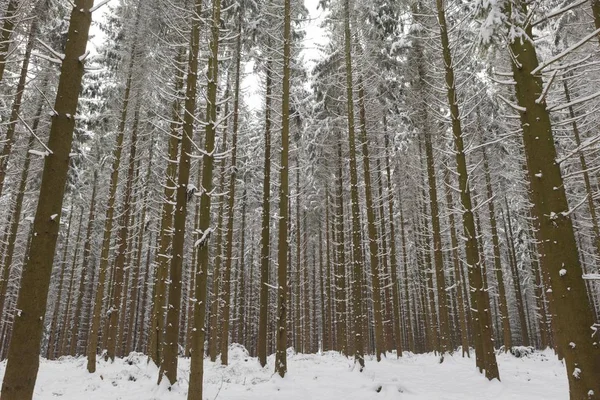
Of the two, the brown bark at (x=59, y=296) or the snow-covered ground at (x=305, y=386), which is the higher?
the brown bark at (x=59, y=296)

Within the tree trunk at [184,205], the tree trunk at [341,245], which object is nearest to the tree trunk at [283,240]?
the tree trunk at [184,205]

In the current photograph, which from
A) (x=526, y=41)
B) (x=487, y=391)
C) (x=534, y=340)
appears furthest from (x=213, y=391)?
(x=534, y=340)

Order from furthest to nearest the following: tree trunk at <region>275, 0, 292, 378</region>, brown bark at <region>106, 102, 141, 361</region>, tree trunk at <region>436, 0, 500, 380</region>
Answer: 1. brown bark at <region>106, 102, 141, 361</region>
2. tree trunk at <region>275, 0, 292, 378</region>
3. tree trunk at <region>436, 0, 500, 380</region>

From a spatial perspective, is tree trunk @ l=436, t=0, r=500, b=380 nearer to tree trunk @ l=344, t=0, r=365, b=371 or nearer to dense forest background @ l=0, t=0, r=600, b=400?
dense forest background @ l=0, t=0, r=600, b=400

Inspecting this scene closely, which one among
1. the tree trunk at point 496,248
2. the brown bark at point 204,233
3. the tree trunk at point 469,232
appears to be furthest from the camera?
the tree trunk at point 496,248

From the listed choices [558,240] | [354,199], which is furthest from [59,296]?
[558,240]

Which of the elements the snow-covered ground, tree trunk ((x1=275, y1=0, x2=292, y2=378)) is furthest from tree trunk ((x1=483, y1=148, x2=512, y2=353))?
tree trunk ((x1=275, y1=0, x2=292, y2=378))

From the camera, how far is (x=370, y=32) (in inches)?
613

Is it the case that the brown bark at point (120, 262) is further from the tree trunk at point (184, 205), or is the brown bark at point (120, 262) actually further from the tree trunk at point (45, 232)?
the tree trunk at point (45, 232)

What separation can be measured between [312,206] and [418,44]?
533 inches

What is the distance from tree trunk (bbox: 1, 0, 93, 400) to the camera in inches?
149

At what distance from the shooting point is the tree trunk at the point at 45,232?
379 centimetres

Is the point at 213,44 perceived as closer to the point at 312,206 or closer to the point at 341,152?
the point at 341,152

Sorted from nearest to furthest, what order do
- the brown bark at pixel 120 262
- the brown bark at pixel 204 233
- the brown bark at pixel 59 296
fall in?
1. the brown bark at pixel 204 233
2. the brown bark at pixel 120 262
3. the brown bark at pixel 59 296
